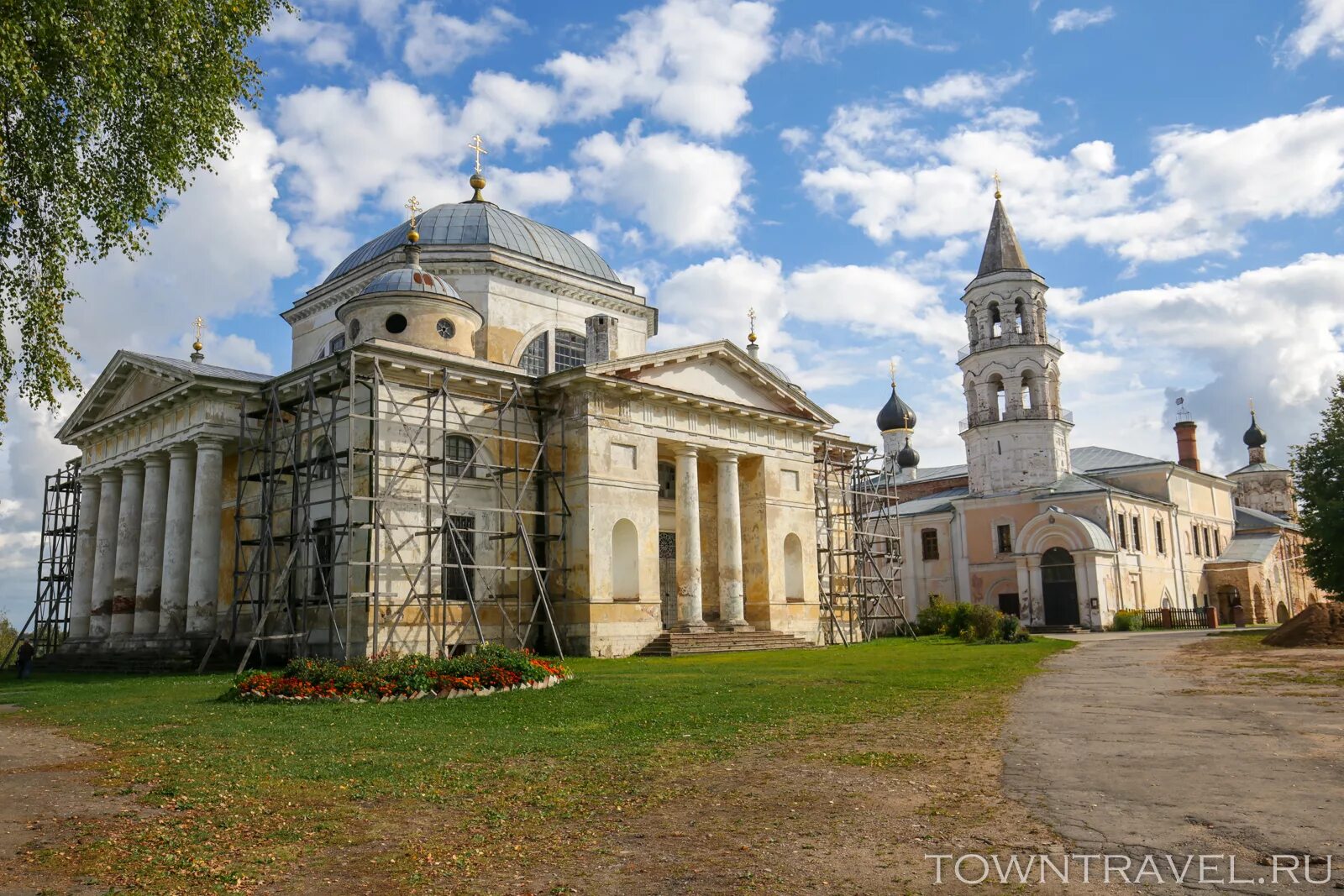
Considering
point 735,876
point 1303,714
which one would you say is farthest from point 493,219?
point 735,876

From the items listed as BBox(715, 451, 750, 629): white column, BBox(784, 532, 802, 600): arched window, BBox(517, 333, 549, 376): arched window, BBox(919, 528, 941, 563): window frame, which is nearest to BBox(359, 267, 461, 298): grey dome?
BBox(517, 333, 549, 376): arched window

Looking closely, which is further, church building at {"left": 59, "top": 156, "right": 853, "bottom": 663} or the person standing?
the person standing

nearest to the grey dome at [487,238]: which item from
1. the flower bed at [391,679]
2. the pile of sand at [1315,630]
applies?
the flower bed at [391,679]

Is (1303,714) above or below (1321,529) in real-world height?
below

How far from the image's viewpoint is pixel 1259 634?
30391 millimetres

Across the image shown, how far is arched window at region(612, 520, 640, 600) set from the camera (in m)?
28.1

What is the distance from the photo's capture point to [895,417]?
6406cm

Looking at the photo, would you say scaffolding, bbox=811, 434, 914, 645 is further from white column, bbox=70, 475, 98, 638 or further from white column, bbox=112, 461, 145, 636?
white column, bbox=70, 475, 98, 638

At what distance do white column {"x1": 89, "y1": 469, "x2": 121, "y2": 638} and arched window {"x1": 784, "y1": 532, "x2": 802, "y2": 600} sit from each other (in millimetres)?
20718

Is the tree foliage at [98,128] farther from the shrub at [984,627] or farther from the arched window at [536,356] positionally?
the shrub at [984,627]

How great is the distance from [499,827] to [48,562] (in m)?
35.2

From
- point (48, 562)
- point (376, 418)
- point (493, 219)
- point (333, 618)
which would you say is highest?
point (493, 219)

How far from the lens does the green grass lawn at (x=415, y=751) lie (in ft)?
20.8

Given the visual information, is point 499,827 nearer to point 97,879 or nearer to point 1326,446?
point 97,879
